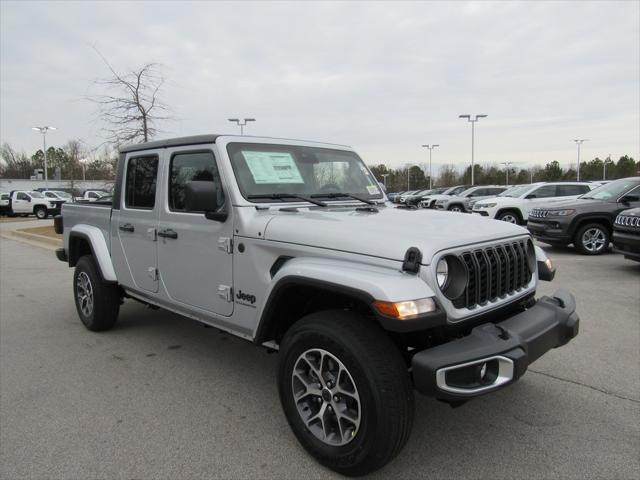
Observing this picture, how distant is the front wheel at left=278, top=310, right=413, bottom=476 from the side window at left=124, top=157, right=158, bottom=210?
213 centimetres

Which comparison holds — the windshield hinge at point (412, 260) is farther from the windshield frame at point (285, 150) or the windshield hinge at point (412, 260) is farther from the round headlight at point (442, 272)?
the windshield frame at point (285, 150)

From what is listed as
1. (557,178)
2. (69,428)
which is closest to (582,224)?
(69,428)

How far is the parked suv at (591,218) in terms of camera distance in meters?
9.99

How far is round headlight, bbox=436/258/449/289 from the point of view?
8.25 ft

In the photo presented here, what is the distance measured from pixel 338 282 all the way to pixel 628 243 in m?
6.83

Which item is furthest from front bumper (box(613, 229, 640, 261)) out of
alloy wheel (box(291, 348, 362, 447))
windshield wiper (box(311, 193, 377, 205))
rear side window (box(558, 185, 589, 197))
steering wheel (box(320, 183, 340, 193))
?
rear side window (box(558, 185, 589, 197))

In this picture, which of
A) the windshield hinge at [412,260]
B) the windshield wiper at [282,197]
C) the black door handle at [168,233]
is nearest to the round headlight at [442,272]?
the windshield hinge at [412,260]

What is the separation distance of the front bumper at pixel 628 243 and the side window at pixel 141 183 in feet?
22.9

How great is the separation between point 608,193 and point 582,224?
99 centimetres

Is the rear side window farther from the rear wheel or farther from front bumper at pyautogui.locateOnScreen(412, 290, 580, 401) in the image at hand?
front bumper at pyautogui.locateOnScreen(412, 290, 580, 401)

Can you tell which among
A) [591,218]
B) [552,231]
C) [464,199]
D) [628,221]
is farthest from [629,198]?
[464,199]

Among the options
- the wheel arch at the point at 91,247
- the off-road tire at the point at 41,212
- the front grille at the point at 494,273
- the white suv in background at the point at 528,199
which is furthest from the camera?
the off-road tire at the point at 41,212

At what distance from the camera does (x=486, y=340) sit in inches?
96.4

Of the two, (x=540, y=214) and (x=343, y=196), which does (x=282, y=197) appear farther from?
(x=540, y=214)
